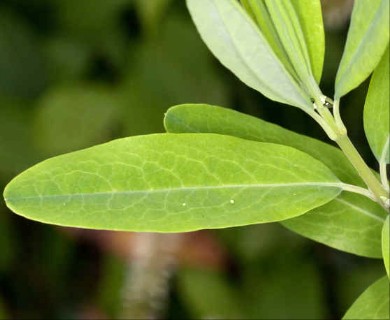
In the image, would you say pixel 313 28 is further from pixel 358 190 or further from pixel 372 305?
pixel 372 305

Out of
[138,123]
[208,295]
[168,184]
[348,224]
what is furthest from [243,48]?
[208,295]

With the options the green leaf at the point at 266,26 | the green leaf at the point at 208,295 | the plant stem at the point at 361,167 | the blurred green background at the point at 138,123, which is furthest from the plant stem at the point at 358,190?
the green leaf at the point at 208,295

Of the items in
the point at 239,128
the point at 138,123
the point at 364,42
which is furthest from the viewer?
the point at 138,123

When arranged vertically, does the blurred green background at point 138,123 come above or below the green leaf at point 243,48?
below

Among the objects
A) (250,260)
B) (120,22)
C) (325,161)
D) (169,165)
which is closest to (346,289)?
(250,260)

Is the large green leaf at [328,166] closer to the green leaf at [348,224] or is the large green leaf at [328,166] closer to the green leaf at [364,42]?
the green leaf at [348,224]

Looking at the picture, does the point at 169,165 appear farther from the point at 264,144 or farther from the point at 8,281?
the point at 8,281
